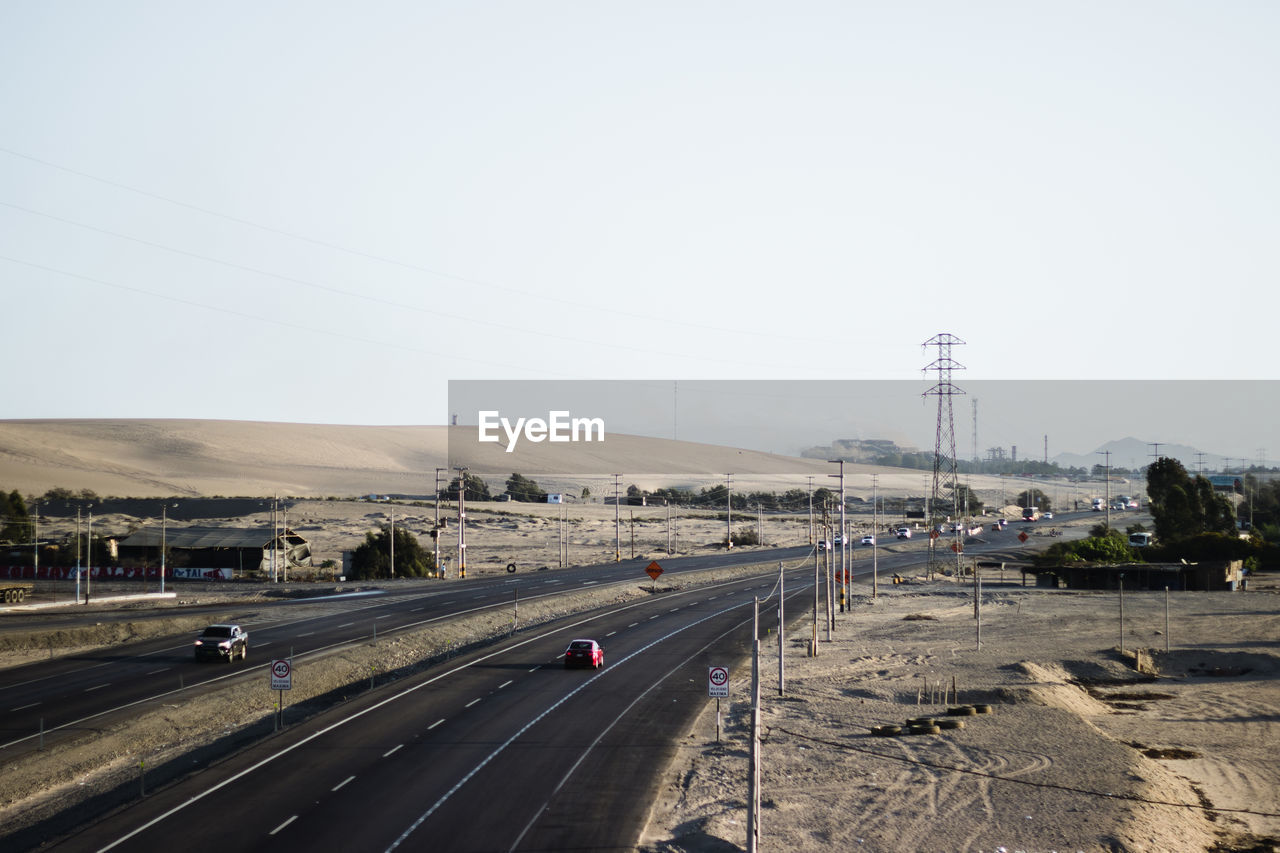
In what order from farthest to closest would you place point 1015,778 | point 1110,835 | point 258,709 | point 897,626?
point 897,626 < point 258,709 < point 1015,778 < point 1110,835

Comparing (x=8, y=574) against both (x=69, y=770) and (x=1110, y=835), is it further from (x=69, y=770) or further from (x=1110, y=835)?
(x=1110, y=835)

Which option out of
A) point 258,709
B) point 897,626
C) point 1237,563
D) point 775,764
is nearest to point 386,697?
point 258,709

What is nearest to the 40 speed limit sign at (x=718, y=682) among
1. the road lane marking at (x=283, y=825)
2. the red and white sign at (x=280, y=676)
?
the road lane marking at (x=283, y=825)

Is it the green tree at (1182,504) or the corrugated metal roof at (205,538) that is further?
the green tree at (1182,504)

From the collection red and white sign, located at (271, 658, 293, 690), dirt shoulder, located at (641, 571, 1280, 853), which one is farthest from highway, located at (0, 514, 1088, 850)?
dirt shoulder, located at (641, 571, 1280, 853)

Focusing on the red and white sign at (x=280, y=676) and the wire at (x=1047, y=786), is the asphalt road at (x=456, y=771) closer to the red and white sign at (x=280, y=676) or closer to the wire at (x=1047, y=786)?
the red and white sign at (x=280, y=676)

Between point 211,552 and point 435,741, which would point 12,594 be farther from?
point 435,741

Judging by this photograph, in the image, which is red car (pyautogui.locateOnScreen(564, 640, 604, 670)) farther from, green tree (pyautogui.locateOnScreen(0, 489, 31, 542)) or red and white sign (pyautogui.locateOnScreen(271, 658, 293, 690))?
green tree (pyautogui.locateOnScreen(0, 489, 31, 542))

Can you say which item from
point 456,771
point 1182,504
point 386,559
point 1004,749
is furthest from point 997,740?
point 1182,504
